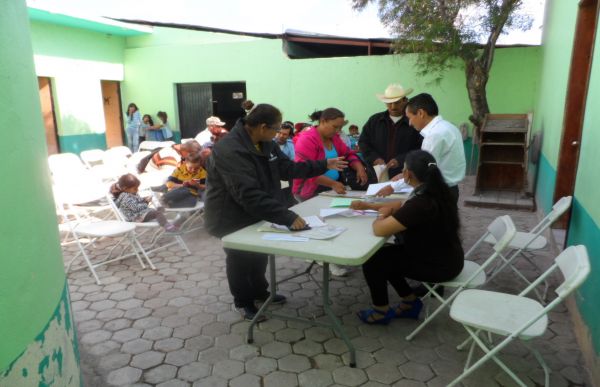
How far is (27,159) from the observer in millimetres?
1667

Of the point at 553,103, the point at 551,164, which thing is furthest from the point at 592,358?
the point at 553,103

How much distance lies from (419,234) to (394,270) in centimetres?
35

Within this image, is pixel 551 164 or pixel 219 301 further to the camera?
pixel 551 164

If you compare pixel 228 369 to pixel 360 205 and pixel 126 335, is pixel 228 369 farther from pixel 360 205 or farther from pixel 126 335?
pixel 360 205

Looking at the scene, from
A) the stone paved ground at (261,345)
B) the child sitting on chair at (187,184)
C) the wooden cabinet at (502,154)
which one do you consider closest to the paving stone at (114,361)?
the stone paved ground at (261,345)

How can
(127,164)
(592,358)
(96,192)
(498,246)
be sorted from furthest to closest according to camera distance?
(127,164) → (96,192) → (498,246) → (592,358)

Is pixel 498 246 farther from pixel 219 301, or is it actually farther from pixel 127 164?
pixel 127 164

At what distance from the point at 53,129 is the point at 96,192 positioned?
8.02m

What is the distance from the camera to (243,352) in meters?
2.93

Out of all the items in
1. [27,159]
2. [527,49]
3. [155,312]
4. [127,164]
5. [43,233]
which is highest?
[527,49]

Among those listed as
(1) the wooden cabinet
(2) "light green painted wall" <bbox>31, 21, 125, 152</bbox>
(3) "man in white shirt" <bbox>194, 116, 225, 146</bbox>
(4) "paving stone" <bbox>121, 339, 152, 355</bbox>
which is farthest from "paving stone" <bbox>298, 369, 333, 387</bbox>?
(2) "light green painted wall" <bbox>31, 21, 125, 152</bbox>

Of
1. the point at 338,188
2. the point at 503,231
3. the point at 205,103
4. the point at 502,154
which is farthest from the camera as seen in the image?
the point at 205,103

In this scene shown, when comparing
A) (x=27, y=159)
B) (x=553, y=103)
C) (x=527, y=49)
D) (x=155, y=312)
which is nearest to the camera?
(x=27, y=159)

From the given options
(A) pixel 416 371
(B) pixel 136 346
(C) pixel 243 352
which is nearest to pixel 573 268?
(A) pixel 416 371
